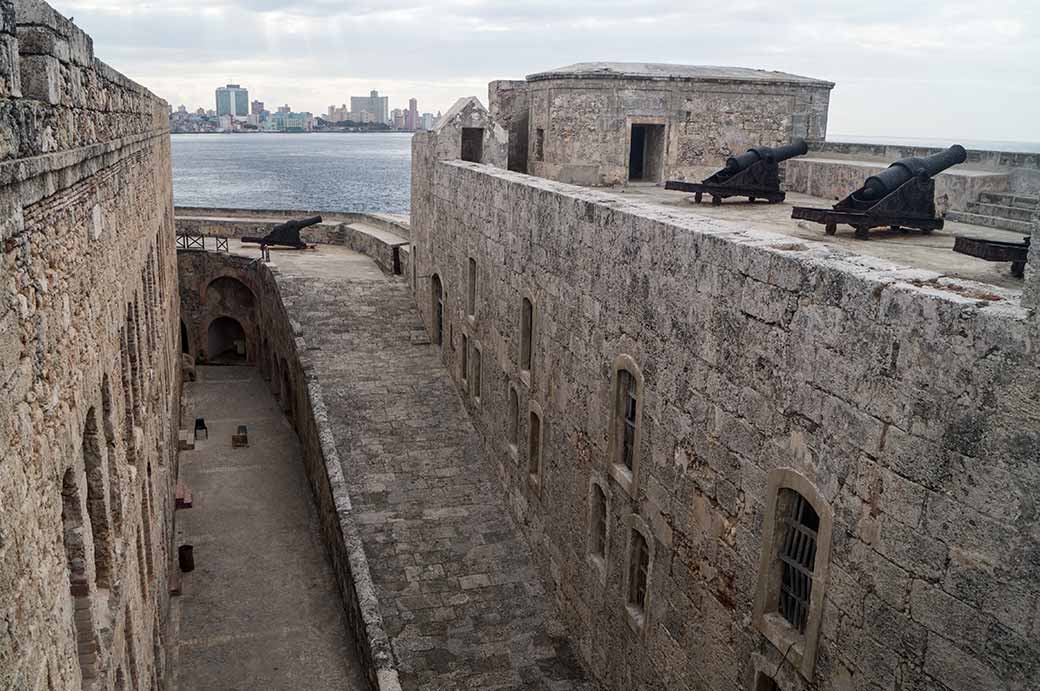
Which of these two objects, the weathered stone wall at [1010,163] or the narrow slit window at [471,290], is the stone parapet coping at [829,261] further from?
the weathered stone wall at [1010,163]

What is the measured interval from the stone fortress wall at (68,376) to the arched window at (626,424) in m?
4.80

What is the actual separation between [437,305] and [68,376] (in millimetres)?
14063

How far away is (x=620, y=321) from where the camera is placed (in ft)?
30.7

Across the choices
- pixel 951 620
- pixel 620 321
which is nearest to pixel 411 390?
pixel 620 321

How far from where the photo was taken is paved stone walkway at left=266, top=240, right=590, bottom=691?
443 inches

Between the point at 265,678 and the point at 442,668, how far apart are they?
2448 millimetres

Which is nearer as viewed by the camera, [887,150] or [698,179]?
[887,150]

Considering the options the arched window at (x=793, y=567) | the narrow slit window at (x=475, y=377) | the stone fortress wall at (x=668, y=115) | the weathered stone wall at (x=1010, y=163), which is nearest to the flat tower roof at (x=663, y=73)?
the stone fortress wall at (x=668, y=115)

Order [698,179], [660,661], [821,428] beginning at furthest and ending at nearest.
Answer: [698,179], [660,661], [821,428]

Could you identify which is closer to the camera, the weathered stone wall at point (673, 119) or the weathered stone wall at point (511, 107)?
the weathered stone wall at point (673, 119)

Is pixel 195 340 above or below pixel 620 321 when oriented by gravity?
below

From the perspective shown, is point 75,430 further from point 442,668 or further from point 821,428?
point 442,668

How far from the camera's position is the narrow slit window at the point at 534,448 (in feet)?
41.0

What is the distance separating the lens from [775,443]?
22.1 ft
